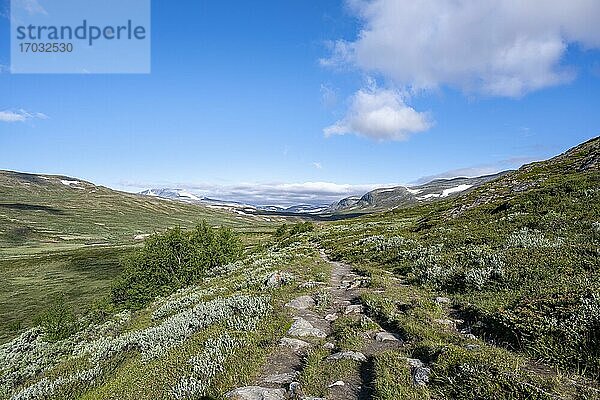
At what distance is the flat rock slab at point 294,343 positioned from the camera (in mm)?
10125

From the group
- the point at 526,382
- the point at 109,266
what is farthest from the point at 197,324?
the point at 109,266

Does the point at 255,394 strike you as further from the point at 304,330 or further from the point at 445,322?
the point at 445,322

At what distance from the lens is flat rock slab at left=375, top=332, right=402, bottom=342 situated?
9.86 metres

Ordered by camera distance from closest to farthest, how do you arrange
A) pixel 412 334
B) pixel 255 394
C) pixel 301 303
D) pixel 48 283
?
1. pixel 255 394
2. pixel 412 334
3. pixel 301 303
4. pixel 48 283

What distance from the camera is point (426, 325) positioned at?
10445 millimetres

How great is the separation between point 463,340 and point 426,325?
1414 mm

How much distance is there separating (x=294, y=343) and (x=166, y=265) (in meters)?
30.2

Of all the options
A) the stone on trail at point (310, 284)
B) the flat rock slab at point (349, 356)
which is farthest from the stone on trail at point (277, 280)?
the flat rock slab at point (349, 356)

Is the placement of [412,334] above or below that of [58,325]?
above

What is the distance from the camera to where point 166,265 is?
37250mm

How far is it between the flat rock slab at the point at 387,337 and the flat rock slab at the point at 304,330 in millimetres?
1636

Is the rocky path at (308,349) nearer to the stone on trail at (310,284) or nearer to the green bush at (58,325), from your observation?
the stone on trail at (310,284)

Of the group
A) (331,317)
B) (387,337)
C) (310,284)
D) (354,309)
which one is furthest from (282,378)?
(310,284)

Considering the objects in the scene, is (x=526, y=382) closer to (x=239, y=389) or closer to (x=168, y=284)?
(x=239, y=389)
